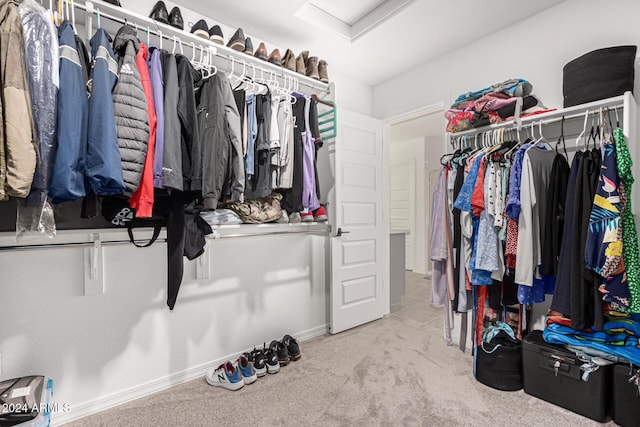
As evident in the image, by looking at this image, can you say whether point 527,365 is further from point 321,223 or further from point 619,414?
point 321,223

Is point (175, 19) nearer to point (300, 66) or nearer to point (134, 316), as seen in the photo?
point (300, 66)

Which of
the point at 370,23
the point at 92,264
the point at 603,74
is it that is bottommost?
the point at 92,264

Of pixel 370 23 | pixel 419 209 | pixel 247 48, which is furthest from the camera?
pixel 419 209

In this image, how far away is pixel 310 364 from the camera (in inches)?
85.0

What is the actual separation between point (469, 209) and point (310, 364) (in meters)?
1.54

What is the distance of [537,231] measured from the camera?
183 centimetres

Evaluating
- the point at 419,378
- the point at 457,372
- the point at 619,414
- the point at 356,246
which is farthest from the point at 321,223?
the point at 619,414

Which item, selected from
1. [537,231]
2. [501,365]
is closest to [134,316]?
[501,365]

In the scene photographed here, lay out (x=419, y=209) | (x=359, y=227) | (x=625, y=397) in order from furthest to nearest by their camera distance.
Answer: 1. (x=419, y=209)
2. (x=359, y=227)
3. (x=625, y=397)

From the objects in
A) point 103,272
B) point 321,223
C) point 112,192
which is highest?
point 112,192

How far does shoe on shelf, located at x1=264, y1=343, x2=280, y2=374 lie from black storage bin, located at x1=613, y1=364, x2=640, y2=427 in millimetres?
1851

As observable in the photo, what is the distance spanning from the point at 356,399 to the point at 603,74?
7.66 ft

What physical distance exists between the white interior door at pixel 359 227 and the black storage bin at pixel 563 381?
133 centimetres

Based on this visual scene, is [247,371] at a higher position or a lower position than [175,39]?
lower
